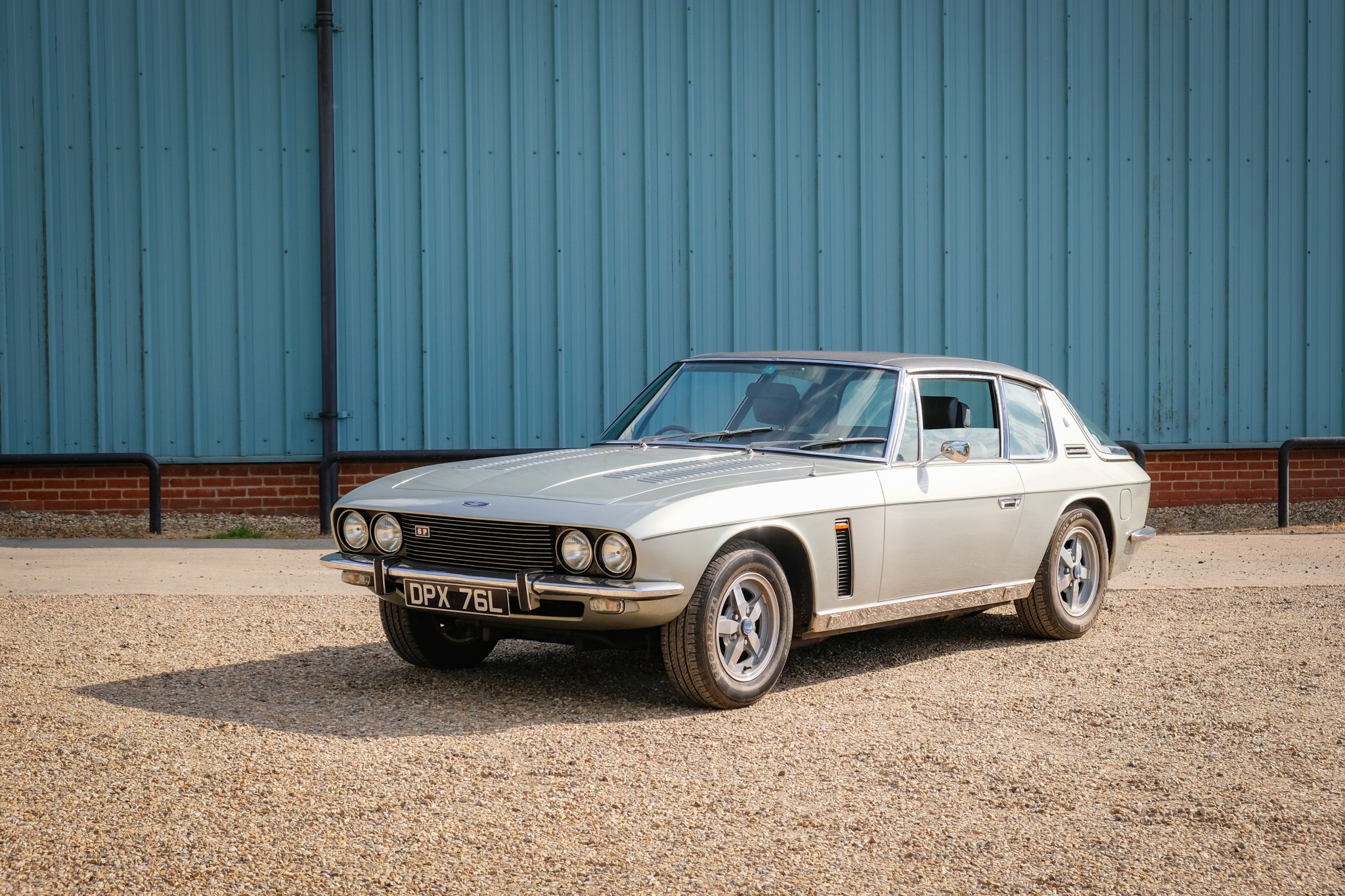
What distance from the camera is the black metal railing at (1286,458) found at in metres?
12.4

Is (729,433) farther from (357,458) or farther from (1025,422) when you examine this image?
(357,458)

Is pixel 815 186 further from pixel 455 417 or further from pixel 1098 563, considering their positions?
pixel 1098 563

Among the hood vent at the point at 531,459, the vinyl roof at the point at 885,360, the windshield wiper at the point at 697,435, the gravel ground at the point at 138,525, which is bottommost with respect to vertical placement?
the gravel ground at the point at 138,525

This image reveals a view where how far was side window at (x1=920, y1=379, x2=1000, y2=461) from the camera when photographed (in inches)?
252

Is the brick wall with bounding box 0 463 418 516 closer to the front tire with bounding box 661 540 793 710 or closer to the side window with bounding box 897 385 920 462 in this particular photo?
the side window with bounding box 897 385 920 462

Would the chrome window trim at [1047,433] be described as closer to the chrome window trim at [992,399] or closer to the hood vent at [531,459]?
the chrome window trim at [992,399]

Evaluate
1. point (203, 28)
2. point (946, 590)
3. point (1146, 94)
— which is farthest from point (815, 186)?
point (946, 590)

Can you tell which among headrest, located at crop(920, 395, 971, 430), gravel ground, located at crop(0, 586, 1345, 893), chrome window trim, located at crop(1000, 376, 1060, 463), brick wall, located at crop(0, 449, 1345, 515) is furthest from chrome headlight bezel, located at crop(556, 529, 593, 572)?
brick wall, located at crop(0, 449, 1345, 515)

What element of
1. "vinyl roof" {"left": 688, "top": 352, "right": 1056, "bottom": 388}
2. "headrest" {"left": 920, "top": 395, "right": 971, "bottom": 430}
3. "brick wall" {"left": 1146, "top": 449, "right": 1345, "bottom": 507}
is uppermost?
"vinyl roof" {"left": 688, "top": 352, "right": 1056, "bottom": 388}

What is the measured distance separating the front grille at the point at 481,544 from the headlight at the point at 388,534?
33mm

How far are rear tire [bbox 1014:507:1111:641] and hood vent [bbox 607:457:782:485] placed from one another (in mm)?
1775

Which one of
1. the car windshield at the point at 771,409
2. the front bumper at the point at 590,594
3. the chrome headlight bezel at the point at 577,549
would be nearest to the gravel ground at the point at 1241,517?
the car windshield at the point at 771,409

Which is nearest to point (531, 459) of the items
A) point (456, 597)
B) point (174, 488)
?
point (456, 597)

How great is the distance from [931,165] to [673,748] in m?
9.38
